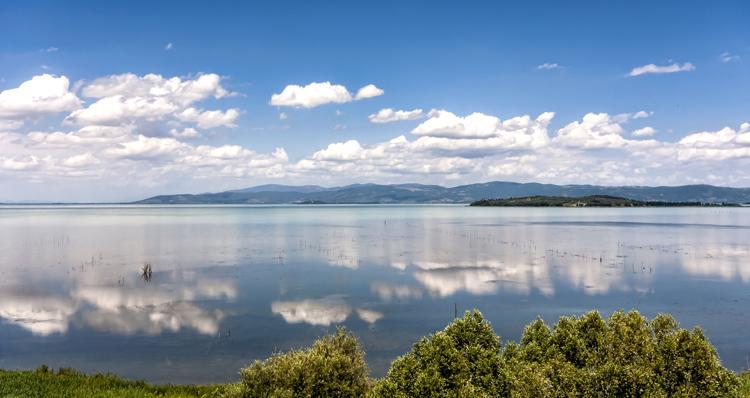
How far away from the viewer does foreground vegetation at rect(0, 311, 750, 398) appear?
18.1 m

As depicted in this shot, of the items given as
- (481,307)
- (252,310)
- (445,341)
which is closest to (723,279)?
(481,307)

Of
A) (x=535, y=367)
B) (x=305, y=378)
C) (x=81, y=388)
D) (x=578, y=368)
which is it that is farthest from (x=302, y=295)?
(x=535, y=367)

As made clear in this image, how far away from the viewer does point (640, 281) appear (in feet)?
232

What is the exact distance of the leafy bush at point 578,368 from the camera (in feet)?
58.9

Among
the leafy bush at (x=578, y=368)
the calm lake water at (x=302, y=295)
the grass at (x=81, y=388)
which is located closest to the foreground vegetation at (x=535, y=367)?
the leafy bush at (x=578, y=368)

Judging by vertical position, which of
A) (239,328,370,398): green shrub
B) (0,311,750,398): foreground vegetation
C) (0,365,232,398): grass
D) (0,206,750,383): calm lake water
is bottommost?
(0,206,750,383): calm lake water

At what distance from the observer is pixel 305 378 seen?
21516mm

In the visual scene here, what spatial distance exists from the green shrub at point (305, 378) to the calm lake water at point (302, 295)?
13.5 metres

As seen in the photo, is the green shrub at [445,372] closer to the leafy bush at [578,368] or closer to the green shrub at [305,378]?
the leafy bush at [578,368]

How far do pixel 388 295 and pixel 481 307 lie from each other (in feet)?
38.1

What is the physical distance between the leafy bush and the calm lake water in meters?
17.5

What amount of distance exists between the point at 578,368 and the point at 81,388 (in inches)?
1023

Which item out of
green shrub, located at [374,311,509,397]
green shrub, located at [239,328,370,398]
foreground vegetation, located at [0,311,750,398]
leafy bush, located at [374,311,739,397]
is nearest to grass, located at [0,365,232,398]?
green shrub, located at [239,328,370,398]

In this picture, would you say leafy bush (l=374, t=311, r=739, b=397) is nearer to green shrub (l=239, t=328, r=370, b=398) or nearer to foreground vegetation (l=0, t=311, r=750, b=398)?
foreground vegetation (l=0, t=311, r=750, b=398)
